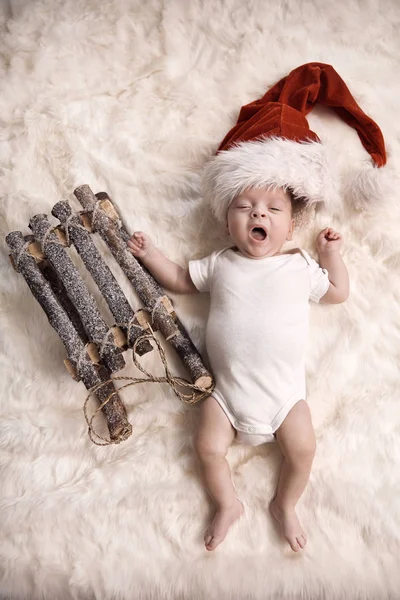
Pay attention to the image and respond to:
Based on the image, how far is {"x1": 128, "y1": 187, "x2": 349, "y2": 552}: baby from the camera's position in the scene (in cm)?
116

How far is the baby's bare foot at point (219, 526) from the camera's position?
1.13 m

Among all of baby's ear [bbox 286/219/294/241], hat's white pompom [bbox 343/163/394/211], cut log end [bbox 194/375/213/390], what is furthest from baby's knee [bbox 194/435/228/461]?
hat's white pompom [bbox 343/163/394/211]

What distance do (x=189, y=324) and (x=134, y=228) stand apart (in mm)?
287

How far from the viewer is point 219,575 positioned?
113cm

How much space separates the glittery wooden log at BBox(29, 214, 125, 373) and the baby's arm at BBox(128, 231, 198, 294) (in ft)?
0.52

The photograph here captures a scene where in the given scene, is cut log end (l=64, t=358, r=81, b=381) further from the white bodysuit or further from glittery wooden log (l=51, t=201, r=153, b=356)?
the white bodysuit

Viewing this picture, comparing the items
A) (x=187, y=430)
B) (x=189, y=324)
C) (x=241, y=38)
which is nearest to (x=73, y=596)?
(x=187, y=430)

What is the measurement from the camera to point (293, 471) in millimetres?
1148

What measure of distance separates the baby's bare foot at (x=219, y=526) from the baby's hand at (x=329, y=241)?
2.08 feet

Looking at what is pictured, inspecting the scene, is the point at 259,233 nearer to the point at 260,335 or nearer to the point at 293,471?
the point at 260,335

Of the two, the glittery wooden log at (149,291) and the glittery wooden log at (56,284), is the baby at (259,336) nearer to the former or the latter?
the glittery wooden log at (149,291)

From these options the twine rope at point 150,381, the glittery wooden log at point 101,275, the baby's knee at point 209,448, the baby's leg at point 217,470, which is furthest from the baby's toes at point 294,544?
the glittery wooden log at point 101,275

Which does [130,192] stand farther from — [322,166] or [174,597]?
[174,597]

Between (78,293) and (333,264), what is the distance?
24.0 inches
